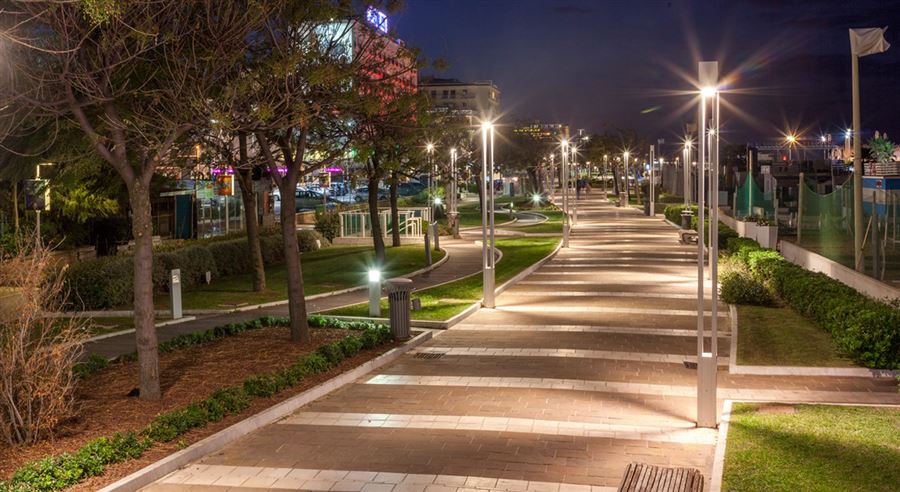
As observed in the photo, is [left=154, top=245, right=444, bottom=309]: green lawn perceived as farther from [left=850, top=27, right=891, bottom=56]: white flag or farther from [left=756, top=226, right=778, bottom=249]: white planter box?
[left=850, top=27, right=891, bottom=56]: white flag

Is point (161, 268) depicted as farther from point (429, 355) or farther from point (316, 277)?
point (429, 355)

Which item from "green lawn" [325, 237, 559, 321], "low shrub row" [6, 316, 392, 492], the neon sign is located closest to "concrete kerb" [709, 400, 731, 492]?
"low shrub row" [6, 316, 392, 492]

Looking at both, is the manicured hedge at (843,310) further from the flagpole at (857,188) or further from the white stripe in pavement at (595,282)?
the white stripe in pavement at (595,282)

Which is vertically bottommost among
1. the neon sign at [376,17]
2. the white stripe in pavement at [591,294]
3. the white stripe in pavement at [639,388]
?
the white stripe in pavement at [639,388]

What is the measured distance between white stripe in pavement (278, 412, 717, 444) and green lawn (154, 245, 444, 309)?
33.9ft

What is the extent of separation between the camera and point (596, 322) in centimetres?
1720

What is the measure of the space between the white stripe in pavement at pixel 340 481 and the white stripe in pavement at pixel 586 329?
842 centimetres

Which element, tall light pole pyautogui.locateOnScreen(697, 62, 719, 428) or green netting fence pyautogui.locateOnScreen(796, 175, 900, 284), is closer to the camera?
tall light pole pyautogui.locateOnScreen(697, 62, 719, 428)

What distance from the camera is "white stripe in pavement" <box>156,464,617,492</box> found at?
7.86 metres

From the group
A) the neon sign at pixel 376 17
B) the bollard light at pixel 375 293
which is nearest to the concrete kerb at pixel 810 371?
the bollard light at pixel 375 293

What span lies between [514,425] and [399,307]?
5.47 metres

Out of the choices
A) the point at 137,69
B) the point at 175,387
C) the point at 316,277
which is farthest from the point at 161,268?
the point at 175,387

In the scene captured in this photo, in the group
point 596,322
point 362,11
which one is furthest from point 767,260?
point 362,11

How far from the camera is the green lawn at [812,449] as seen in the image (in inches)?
296
